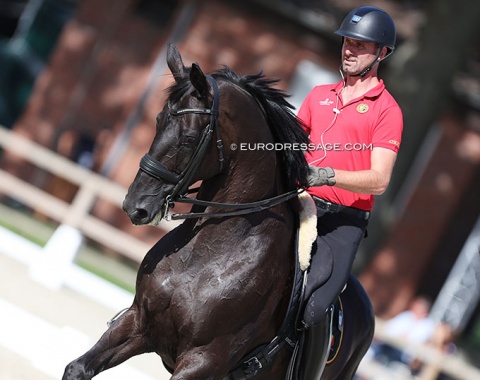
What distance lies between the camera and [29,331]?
8.42 m

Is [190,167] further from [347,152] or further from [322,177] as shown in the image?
[347,152]

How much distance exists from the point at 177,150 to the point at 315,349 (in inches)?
59.6

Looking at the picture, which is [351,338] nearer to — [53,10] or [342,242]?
[342,242]

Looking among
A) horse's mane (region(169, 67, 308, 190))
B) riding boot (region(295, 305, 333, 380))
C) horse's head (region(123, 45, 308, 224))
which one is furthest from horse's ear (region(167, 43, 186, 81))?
riding boot (region(295, 305, 333, 380))

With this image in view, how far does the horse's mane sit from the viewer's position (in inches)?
201

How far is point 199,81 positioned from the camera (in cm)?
468

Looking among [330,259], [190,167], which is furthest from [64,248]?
[190,167]

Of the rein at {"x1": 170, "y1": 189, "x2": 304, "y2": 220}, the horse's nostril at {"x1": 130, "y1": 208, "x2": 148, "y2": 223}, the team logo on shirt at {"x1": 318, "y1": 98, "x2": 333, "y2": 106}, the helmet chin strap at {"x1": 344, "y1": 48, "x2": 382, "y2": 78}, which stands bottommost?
the horse's nostril at {"x1": 130, "y1": 208, "x2": 148, "y2": 223}

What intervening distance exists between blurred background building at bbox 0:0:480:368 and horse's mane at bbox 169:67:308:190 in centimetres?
1098

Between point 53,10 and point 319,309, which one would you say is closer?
point 319,309

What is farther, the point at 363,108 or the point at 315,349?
the point at 315,349

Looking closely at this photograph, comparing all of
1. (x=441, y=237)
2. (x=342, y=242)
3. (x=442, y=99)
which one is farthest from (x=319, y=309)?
(x=441, y=237)

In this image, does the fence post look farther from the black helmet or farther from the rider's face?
the black helmet

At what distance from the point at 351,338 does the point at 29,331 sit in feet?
11.8
